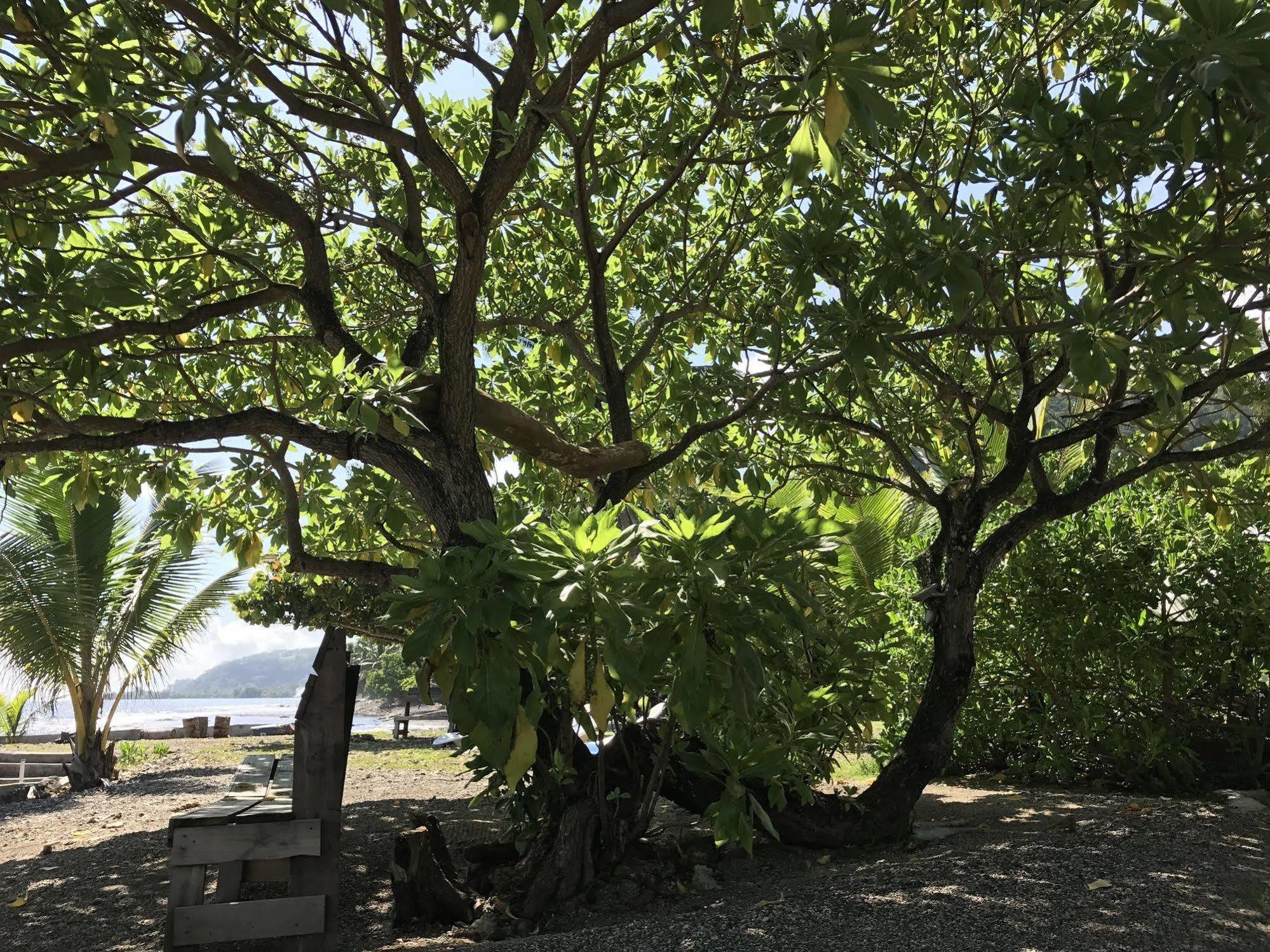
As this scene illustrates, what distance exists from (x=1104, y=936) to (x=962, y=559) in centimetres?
289

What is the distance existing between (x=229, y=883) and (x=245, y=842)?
26cm

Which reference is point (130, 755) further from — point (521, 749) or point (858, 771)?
point (521, 749)

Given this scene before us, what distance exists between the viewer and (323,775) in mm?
4207

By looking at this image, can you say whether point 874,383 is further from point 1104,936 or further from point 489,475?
point 1104,936

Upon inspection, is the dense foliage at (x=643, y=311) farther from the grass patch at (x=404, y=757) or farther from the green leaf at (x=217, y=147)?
the grass patch at (x=404, y=757)

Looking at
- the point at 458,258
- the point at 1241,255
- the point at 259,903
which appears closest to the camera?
the point at 1241,255

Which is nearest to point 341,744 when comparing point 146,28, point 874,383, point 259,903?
point 259,903

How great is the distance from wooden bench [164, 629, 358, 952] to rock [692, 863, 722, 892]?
1.71 m

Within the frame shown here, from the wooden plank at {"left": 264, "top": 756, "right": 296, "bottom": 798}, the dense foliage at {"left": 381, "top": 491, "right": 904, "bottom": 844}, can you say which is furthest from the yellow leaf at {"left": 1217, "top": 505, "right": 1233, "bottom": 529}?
the wooden plank at {"left": 264, "top": 756, "right": 296, "bottom": 798}

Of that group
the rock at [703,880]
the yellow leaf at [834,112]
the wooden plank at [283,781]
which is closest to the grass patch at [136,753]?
the wooden plank at [283,781]

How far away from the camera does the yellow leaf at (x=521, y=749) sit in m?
3.33

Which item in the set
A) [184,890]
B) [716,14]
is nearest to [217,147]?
[716,14]

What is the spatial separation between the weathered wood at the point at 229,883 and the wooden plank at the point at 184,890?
0.10 meters

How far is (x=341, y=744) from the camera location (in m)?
4.30
